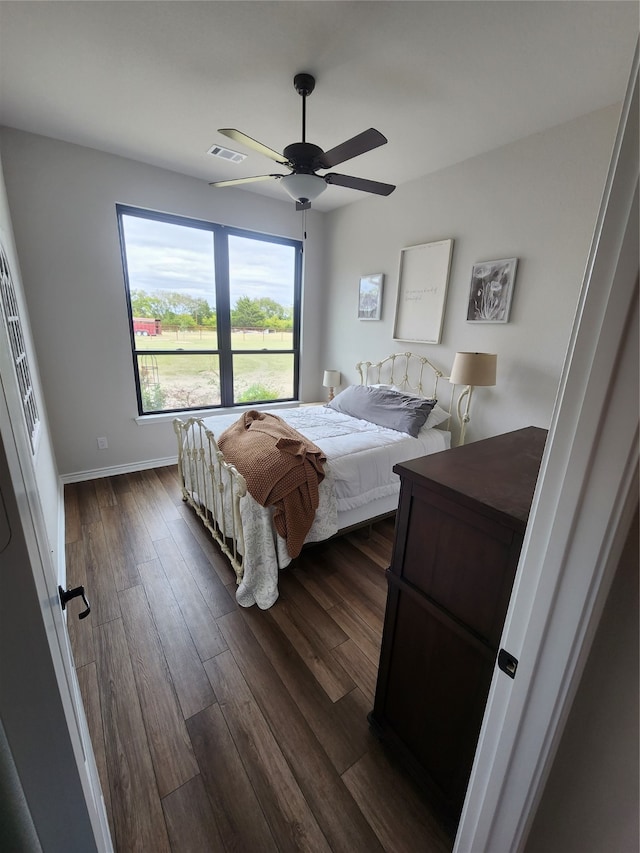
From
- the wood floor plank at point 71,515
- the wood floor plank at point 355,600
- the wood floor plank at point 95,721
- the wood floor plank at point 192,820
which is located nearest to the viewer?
the wood floor plank at point 192,820

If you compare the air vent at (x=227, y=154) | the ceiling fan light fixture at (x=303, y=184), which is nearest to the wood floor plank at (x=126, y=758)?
the ceiling fan light fixture at (x=303, y=184)

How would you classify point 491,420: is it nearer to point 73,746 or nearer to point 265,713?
point 265,713

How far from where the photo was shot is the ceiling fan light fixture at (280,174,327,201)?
6.54 feet

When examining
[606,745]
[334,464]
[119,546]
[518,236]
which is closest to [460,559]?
[606,745]

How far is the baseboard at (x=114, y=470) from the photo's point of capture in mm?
3256

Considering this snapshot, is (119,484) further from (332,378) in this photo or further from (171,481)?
(332,378)

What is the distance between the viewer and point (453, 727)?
1.03 metres

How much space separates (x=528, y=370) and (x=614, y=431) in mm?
2493

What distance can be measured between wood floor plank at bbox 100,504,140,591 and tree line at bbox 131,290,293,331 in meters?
1.91

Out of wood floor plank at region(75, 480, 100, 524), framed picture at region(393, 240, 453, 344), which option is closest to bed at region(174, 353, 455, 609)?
framed picture at region(393, 240, 453, 344)

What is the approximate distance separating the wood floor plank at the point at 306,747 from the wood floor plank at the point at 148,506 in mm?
1103

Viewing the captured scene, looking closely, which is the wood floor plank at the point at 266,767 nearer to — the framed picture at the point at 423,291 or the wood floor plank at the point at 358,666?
the wood floor plank at the point at 358,666

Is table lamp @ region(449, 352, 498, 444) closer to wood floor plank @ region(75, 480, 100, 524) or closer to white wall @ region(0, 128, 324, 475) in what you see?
white wall @ region(0, 128, 324, 475)

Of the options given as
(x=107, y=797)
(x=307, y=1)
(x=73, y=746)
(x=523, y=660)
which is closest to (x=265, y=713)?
(x=107, y=797)
